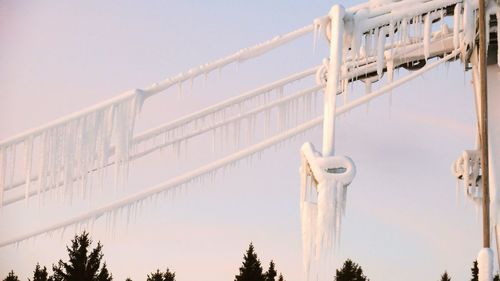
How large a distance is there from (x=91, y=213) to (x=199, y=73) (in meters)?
3.98

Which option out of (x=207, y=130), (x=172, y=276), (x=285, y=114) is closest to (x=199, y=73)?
(x=207, y=130)

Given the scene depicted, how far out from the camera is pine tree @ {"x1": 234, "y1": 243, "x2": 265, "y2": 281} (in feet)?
206

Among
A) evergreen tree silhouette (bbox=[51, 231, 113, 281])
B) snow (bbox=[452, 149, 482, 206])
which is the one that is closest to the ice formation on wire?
snow (bbox=[452, 149, 482, 206])

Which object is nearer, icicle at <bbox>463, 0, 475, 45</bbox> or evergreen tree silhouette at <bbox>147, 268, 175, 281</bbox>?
icicle at <bbox>463, 0, 475, 45</bbox>

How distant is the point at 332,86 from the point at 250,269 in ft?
165

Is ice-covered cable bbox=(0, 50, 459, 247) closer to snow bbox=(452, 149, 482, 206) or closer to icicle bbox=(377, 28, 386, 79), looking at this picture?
icicle bbox=(377, 28, 386, 79)

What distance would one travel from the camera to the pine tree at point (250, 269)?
62.7 meters

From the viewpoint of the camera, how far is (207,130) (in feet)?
53.8

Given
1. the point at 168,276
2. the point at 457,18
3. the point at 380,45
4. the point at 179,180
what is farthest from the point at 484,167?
the point at 168,276

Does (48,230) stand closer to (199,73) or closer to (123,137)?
(123,137)

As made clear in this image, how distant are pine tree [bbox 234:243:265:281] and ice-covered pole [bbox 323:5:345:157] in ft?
162

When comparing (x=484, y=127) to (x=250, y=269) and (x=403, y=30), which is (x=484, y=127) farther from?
(x=250, y=269)

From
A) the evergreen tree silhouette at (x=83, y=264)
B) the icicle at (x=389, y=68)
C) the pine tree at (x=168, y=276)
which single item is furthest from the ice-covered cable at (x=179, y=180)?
the pine tree at (x=168, y=276)

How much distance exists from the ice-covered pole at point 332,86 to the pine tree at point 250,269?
49520 mm
